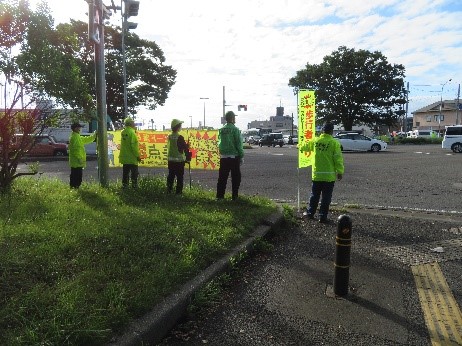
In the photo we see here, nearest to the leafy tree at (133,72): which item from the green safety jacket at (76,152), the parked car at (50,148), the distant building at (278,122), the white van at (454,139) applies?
the parked car at (50,148)

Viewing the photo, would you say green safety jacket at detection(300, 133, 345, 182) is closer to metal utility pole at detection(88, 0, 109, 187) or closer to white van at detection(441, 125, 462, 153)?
metal utility pole at detection(88, 0, 109, 187)

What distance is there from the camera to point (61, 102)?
6.72 m

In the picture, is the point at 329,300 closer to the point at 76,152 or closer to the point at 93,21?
the point at 76,152

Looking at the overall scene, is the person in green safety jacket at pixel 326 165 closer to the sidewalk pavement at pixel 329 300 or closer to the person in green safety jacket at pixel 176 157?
the sidewalk pavement at pixel 329 300

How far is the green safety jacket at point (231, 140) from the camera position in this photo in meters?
7.27

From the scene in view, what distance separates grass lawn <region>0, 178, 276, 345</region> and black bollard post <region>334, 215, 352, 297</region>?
4.44ft

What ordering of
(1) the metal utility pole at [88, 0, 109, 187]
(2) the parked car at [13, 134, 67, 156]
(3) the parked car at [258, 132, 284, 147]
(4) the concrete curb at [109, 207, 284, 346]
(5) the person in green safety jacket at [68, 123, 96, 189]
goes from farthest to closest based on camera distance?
(3) the parked car at [258, 132, 284, 147], (2) the parked car at [13, 134, 67, 156], (5) the person in green safety jacket at [68, 123, 96, 189], (1) the metal utility pole at [88, 0, 109, 187], (4) the concrete curb at [109, 207, 284, 346]

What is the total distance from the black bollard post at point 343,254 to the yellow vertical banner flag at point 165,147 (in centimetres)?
658

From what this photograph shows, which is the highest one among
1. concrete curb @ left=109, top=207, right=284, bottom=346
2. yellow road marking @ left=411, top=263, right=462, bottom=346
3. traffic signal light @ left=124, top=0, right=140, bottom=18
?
traffic signal light @ left=124, top=0, right=140, bottom=18

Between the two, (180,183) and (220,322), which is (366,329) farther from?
(180,183)

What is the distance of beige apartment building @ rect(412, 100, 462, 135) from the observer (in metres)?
75.6

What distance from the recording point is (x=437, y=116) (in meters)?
79.7

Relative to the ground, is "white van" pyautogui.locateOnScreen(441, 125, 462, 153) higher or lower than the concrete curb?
higher

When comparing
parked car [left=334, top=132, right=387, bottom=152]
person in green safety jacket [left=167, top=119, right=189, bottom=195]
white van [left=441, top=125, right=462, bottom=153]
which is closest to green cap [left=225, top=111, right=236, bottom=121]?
person in green safety jacket [left=167, top=119, right=189, bottom=195]
